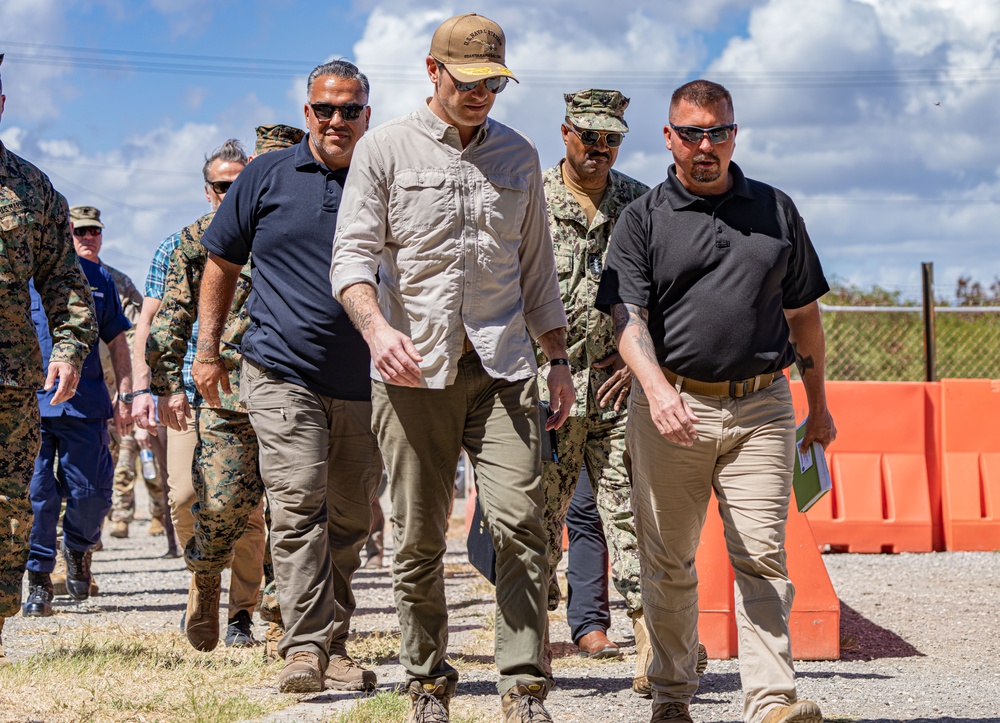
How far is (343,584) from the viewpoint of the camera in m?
5.68

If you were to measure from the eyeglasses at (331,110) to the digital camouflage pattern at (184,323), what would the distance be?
3.11 feet

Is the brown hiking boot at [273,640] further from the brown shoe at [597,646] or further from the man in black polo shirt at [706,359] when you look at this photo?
the man in black polo shirt at [706,359]

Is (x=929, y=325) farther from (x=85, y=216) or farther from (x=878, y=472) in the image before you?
(x=85, y=216)

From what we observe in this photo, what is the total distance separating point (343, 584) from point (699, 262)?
218cm

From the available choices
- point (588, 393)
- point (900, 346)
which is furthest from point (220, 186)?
point (900, 346)

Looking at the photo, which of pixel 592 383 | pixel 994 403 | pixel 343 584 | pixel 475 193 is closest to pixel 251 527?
pixel 343 584

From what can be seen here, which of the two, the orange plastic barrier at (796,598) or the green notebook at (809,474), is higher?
the green notebook at (809,474)

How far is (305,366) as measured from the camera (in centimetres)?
528

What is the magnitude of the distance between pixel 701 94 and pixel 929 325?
8380 millimetres

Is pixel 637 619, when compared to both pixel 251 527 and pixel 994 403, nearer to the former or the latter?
pixel 251 527

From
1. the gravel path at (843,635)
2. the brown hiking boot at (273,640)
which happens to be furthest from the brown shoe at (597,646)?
the brown hiking boot at (273,640)

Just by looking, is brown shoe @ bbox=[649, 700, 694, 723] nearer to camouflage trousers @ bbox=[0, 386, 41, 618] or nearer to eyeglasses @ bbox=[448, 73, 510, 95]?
eyeglasses @ bbox=[448, 73, 510, 95]

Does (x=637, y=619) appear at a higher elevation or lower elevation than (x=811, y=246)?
lower

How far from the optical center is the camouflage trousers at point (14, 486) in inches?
219
